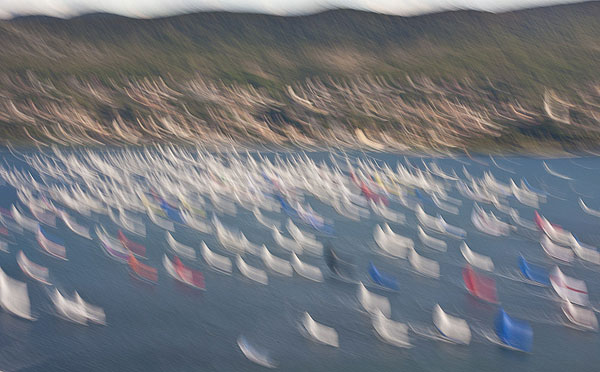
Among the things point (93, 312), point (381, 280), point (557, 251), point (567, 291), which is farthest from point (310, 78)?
point (93, 312)

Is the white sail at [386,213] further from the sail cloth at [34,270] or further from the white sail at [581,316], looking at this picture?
the sail cloth at [34,270]

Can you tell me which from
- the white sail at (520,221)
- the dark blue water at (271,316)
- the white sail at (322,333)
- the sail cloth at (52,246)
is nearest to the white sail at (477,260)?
the dark blue water at (271,316)

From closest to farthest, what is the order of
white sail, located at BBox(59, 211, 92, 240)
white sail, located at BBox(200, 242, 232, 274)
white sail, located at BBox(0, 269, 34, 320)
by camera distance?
white sail, located at BBox(0, 269, 34, 320) → white sail, located at BBox(200, 242, 232, 274) → white sail, located at BBox(59, 211, 92, 240)

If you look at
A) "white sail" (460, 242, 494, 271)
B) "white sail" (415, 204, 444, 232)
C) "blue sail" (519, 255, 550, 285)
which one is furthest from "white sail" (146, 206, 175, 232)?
"blue sail" (519, 255, 550, 285)

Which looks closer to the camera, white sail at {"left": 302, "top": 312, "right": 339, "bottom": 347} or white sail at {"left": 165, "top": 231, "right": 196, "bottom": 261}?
white sail at {"left": 302, "top": 312, "right": 339, "bottom": 347}

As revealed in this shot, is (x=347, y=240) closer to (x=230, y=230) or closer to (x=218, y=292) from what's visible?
(x=230, y=230)

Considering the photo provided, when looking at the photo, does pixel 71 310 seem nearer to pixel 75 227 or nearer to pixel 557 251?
pixel 75 227

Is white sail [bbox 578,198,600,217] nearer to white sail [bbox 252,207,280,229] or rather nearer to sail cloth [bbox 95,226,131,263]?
white sail [bbox 252,207,280,229]

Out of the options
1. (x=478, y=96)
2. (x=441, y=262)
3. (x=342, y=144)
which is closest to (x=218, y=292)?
(x=441, y=262)
